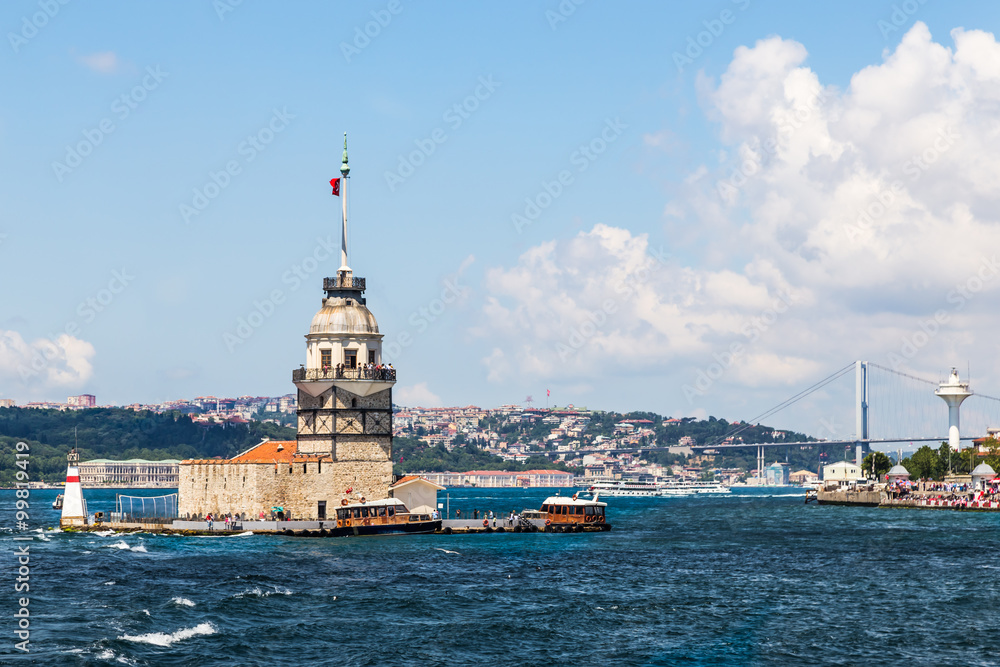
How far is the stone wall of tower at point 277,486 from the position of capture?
67062mm

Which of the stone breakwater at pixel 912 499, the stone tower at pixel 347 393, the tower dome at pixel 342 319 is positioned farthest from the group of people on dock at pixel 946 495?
the tower dome at pixel 342 319

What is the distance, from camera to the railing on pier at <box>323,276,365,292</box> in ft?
230

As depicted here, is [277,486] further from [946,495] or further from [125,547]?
[946,495]

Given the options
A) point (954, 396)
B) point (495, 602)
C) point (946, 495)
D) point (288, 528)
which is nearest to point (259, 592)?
point (495, 602)

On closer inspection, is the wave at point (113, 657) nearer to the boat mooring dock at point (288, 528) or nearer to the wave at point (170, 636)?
the wave at point (170, 636)

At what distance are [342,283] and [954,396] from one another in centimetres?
11222

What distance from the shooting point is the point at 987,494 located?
113 m

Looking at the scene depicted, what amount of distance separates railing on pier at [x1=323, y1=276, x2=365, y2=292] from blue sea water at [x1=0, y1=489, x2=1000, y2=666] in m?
14.7

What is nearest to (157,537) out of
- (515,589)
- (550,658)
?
(515,589)

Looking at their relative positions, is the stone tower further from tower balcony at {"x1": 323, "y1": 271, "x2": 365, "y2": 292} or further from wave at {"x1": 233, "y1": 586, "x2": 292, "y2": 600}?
wave at {"x1": 233, "y1": 586, "x2": 292, "y2": 600}

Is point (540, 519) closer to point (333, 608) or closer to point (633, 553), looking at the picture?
Answer: point (633, 553)

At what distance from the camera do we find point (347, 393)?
225 ft

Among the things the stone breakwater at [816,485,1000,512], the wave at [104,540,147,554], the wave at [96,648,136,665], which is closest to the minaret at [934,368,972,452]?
the stone breakwater at [816,485,1000,512]

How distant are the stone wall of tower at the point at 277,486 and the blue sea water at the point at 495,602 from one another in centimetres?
369
